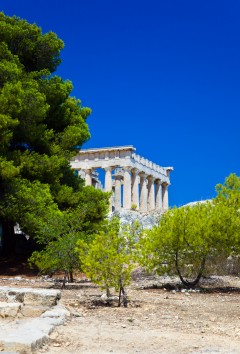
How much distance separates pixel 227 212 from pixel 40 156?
9.45 metres

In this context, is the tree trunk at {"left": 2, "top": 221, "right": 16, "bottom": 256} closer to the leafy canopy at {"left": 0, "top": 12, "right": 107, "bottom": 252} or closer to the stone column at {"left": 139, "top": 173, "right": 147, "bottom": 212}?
the leafy canopy at {"left": 0, "top": 12, "right": 107, "bottom": 252}

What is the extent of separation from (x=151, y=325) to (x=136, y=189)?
1971 inches

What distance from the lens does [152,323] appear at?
8.96 metres

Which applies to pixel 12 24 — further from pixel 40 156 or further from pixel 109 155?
pixel 109 155

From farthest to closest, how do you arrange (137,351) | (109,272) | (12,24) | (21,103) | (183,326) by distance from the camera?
(12,24) → (21,103) → (109,272) → (183,326) → (137,351)

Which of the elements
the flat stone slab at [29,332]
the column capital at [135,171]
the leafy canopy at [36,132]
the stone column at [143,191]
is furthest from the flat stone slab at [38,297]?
the stone column at [143,191]

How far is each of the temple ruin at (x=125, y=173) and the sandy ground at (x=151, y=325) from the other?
39501mm

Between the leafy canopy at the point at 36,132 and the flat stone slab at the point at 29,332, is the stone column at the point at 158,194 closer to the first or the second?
the leafy canopy at the point at 36,132

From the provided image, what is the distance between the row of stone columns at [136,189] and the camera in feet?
186

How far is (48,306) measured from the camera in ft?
32.8

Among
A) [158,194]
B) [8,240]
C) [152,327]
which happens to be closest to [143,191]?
[158,194]

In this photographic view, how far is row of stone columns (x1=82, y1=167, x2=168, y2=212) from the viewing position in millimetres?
56844

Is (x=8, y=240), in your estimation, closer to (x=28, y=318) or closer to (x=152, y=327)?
(x=28, y=318)

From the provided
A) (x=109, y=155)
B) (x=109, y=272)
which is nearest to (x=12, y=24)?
(x=109, y=272)
